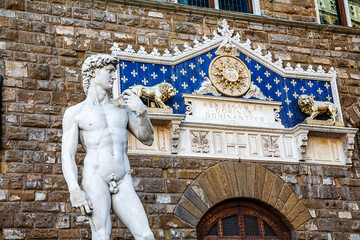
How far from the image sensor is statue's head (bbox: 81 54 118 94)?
7.16m

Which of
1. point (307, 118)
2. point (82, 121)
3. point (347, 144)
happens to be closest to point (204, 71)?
point (307, 118)

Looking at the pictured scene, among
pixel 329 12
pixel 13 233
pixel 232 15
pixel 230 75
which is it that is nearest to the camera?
pixel 13 233

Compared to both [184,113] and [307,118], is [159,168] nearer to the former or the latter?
[184,113]

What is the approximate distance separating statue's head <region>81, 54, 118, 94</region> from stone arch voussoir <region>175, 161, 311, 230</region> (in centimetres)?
353

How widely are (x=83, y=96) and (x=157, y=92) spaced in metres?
1.17

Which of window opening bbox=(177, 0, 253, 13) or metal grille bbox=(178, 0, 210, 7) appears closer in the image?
metal grille bbox=(178, 0, 210, 7)

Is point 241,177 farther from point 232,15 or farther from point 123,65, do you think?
point 232,15

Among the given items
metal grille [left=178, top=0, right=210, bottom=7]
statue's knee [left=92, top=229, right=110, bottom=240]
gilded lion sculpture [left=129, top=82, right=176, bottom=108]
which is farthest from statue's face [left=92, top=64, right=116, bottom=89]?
metal grille [left=178, top=0, right=210, bottom=7]

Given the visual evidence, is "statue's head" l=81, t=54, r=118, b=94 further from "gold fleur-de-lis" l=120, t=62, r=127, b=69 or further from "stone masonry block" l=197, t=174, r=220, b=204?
"stone masonry block" l=197, t=174, r=220, b=204

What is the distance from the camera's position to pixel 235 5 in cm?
1220

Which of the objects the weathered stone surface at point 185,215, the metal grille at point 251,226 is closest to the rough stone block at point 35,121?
the weathered stone surface at point 185,215

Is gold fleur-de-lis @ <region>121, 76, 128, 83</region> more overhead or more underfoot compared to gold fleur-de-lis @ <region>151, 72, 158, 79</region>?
more underfoot

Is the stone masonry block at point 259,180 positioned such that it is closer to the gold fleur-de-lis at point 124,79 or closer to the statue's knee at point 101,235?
the gold fleur-de-lis at point 124,79

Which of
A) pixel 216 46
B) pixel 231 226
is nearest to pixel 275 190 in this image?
pixel 231 226
